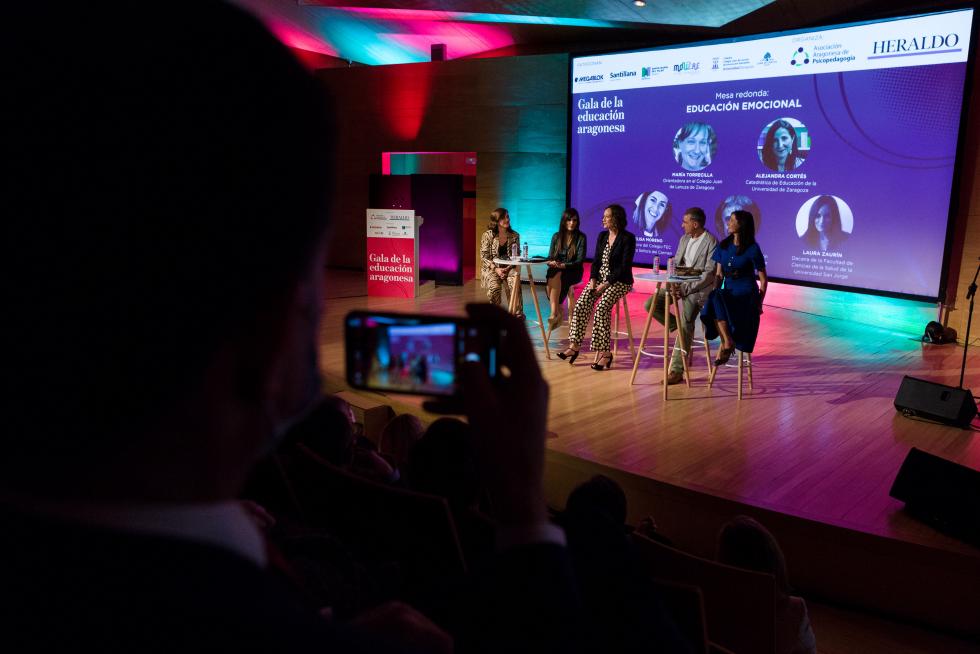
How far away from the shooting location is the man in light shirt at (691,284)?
552 cm

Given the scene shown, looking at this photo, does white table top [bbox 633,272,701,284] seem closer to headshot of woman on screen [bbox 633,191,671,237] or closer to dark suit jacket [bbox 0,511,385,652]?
A: headshot of woman on screen [bbox 633,191,671,237]

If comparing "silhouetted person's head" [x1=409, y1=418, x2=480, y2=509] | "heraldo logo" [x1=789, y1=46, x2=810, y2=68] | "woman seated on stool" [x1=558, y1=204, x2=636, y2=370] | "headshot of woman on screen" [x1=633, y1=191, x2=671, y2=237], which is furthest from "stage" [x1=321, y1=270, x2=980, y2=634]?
"heraldo logo" [x1=789, y1=46, x2=810, y2=68]

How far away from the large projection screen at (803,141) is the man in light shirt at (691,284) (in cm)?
247

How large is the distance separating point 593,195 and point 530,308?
1889 mm

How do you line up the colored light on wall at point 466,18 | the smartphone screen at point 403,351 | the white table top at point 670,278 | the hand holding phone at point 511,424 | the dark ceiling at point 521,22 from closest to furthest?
the hand holding phone at point 511,424, the smartphone screen at point 403,351, the white table top at point 670,278, the dark ceiling at point 521,22, the colored light on wall at point 466,18

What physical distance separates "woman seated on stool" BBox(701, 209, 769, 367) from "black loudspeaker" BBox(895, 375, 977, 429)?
989mm

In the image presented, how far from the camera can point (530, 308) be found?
862 centimetres

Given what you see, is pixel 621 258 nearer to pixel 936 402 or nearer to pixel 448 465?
pixel 936 402

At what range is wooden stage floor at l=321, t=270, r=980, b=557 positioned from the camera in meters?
3.41

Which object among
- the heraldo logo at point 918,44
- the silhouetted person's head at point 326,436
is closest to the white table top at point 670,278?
the silhouetted person's head at point 326,436

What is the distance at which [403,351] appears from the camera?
2.91 ft

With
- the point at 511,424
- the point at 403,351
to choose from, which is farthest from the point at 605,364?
the point at 511,424

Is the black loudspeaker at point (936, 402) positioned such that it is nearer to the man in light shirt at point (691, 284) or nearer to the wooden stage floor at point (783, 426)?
the wooden stage floor at point (783, 426)

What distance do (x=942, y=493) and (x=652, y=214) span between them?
20.5 feet
